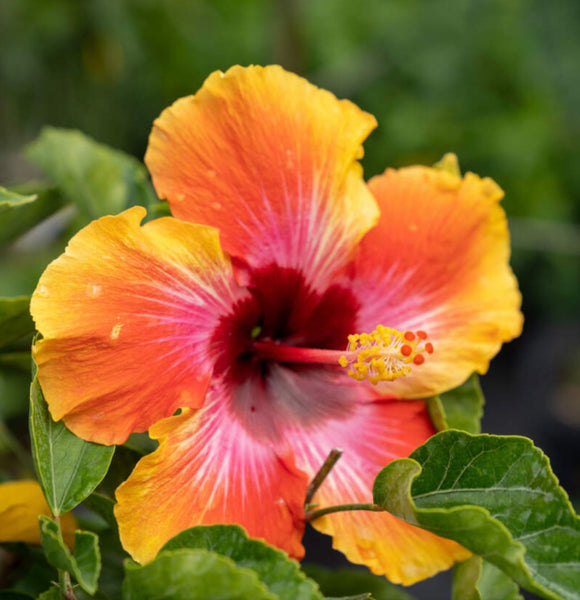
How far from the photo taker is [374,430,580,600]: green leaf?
0.54 metres

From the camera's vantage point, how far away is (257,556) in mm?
535

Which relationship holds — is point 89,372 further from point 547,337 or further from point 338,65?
point 547,337

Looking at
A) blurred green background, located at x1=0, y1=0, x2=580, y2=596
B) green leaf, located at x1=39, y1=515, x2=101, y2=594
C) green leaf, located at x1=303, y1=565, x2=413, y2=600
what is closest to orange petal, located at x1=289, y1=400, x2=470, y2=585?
green leaf, located at x1=303, y1=565, x2=413, y2=600

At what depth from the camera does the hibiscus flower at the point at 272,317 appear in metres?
0.64

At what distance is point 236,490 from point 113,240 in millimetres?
250

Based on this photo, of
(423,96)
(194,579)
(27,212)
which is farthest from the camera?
(423,96)

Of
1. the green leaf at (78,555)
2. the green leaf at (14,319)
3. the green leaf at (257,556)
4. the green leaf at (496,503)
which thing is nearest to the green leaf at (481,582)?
the green leaf at (496,503)

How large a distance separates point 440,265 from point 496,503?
13.4 inches

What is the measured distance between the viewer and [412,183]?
0.89m

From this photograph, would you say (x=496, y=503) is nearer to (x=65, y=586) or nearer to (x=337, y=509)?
(x=337, y=509)

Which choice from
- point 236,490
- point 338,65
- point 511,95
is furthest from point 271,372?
point 511,95

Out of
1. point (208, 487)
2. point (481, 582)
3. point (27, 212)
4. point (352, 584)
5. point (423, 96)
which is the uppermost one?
point (27, 212)

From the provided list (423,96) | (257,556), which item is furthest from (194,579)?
(423,96)

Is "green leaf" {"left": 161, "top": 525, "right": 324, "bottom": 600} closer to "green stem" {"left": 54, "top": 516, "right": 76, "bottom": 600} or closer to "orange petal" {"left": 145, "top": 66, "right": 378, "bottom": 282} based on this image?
"green stem" {"left": 54, "top": 516, "right": 76, "bottom": 600}
